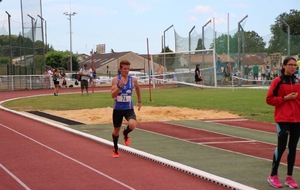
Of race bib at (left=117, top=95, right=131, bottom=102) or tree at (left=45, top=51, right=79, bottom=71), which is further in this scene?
tree at (left=45, top=51, right=79, bottom=71)

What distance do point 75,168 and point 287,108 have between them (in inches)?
154

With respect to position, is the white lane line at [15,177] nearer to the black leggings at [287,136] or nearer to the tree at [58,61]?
the black leggings at [287,136]

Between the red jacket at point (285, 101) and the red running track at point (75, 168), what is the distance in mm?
1352

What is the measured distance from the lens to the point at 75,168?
29.7ft

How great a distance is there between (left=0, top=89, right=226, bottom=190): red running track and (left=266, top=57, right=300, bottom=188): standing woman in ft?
3.20

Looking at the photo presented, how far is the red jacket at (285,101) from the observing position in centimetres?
707

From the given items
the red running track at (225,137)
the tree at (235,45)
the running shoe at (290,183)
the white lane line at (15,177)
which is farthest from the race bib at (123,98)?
the tree at (235,45)

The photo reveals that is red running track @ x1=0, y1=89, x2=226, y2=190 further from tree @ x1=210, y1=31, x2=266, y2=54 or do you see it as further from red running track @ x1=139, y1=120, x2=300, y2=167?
tree @ x1=210, y1=31, x2=266, y2=54

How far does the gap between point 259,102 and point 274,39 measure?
2257cm

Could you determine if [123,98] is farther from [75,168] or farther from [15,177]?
[15,177]

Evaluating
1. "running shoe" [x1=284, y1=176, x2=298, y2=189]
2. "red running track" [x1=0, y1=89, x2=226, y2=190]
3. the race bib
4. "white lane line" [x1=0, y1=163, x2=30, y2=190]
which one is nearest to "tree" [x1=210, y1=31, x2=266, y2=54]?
"red running track" [x1=0, y1=89, x2=226, y2=190]

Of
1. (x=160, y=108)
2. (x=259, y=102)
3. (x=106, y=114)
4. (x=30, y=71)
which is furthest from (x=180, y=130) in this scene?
(x=30, y=71)

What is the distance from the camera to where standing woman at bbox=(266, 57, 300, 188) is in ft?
23.2

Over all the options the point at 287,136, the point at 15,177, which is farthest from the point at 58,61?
the point at 287,136
